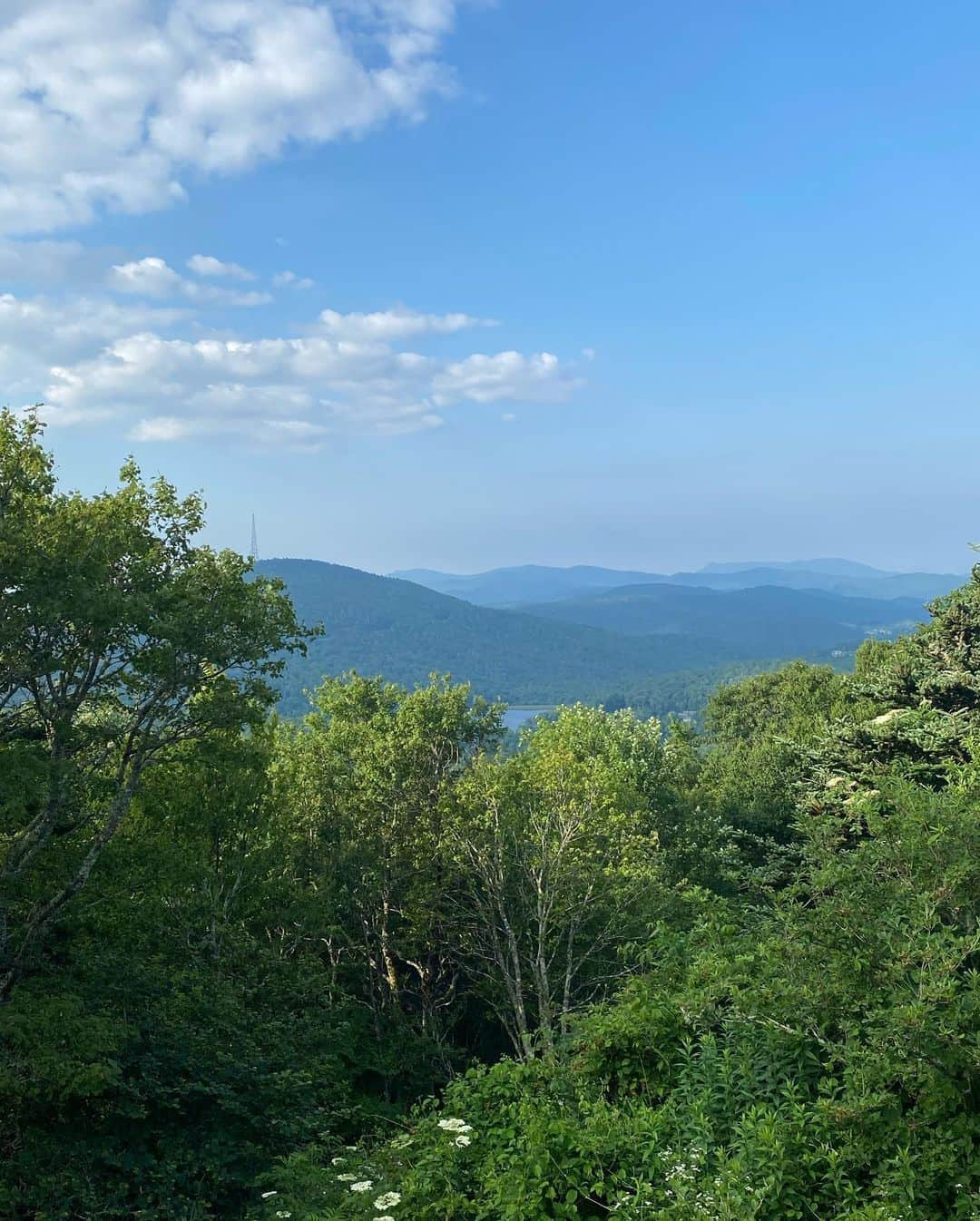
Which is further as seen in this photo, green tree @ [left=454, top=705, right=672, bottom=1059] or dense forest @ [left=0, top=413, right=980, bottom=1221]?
green tree @ [left=454, top=705, right=672, bottom=1059]

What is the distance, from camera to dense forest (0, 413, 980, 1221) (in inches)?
244

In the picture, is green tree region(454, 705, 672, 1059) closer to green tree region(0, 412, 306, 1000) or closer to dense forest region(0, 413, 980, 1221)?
dense forest region(0, 413, 980, 1221)

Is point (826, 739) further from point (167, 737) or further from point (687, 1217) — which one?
point (687, 1217)

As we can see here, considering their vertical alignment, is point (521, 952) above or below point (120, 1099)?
below

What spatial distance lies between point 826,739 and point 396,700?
14822 mm

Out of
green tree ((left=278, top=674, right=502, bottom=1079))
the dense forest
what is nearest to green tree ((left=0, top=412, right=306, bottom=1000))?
the dense forest

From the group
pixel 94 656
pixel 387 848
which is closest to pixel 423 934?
pixel 387 848

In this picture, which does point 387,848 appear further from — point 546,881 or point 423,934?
point 546,881

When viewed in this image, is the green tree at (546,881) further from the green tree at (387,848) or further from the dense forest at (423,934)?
the green tree at (387,848)

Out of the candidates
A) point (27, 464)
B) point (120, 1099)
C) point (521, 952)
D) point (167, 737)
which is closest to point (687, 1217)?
point (120, 1099)

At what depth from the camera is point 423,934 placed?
79.8 ft

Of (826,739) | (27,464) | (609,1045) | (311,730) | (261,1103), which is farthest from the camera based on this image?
(311,730)

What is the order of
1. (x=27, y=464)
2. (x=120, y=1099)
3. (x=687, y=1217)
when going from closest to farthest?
(x=687, y=1217), (x=120, y=1099), (x=27, y=464)

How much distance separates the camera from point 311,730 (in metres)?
29.8
